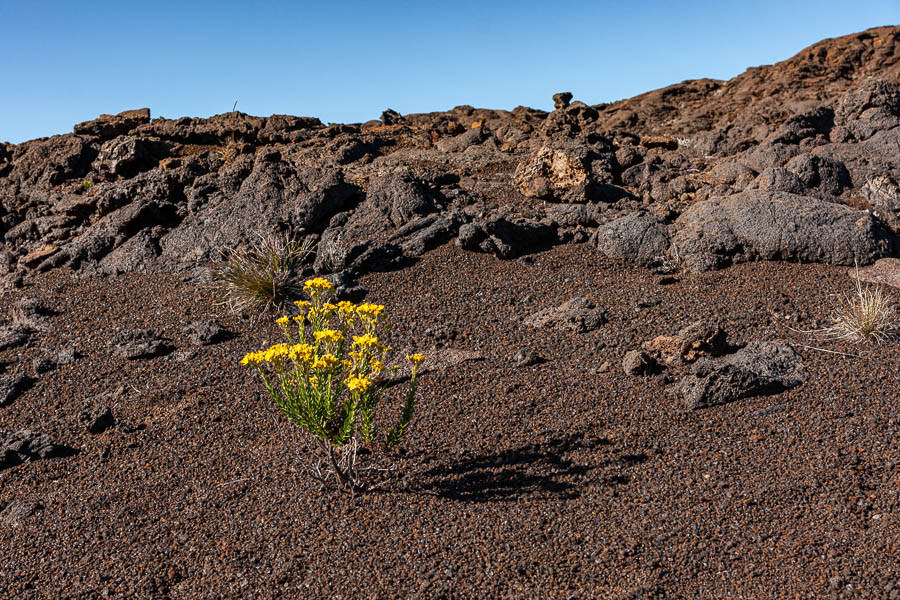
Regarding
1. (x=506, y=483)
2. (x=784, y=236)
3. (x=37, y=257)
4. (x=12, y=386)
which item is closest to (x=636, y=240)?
(x=784, y=236)

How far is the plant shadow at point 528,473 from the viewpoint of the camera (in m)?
4.58

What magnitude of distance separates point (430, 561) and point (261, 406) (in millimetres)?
2519

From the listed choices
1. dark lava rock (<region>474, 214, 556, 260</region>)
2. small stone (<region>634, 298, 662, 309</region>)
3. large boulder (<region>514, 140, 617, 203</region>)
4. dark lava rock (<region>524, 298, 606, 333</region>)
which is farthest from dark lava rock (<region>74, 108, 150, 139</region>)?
small stone (<region>634, 298, 662, 309</region>)

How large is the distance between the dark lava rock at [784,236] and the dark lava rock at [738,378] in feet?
6.82

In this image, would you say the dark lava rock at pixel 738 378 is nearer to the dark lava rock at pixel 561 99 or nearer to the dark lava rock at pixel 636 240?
the dark lava rock at pixel 636 240

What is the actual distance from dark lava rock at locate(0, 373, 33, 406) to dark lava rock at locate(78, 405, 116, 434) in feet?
3.33

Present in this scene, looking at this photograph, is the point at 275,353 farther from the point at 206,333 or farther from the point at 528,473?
the point at 206,333

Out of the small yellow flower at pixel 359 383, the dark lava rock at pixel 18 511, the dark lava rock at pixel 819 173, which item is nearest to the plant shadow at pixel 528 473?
the small yellow flower at pixel 359 383

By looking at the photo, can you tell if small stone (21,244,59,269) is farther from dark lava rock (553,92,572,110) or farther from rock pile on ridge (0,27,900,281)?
dark lava rock (553,92,572,110)

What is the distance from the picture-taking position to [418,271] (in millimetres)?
8008

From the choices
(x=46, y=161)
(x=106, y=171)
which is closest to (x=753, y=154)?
(x=106, y=171)

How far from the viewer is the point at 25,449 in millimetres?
5660

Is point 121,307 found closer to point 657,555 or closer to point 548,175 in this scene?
point 548,175

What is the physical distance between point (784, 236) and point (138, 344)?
23.1 feet
